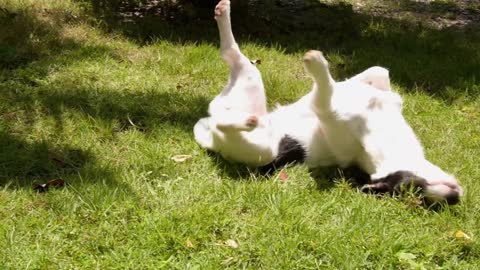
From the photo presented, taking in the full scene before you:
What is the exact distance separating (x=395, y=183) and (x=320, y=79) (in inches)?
29.2

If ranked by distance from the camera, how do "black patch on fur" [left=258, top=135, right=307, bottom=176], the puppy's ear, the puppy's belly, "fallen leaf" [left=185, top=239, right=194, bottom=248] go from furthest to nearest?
the puppy's ear
"black patch on fur" [left=258, top=135, right=307, bottom=176]
the puppy's belly
"fallen leaf" [left=185, top=239, right=194, bottom=248]

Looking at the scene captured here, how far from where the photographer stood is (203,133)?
4.06 meters

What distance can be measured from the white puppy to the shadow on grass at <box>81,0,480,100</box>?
5.75 feet

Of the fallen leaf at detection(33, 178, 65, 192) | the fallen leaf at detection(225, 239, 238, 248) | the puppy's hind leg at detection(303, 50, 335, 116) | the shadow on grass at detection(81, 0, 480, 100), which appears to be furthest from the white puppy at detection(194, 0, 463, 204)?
the shadow on grass at detection(81, 0, 480, 100)

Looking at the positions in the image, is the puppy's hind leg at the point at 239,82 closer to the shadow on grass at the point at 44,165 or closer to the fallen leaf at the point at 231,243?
the shadow on grass at the point at 44,165

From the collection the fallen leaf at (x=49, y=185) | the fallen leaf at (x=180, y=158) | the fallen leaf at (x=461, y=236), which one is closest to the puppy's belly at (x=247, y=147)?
the fallen leaf at (x=180, y=158)

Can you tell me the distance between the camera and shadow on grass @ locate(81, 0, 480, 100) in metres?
5.71

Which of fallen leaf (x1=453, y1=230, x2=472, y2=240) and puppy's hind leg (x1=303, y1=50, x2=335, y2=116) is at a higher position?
puppy's hind leg (x1=303, y1=50, x2=335, y2=116)

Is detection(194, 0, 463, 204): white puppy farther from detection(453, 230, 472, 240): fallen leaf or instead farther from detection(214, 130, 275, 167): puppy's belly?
detection(453, 230, 472, 240): fallen leaf

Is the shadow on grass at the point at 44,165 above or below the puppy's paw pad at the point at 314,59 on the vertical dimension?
below

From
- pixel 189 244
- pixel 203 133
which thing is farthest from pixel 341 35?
pixel 189 244

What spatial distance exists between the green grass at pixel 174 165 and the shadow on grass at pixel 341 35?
0.12ft

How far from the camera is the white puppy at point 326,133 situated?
3449mm

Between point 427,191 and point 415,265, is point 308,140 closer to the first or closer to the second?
point 427,191
